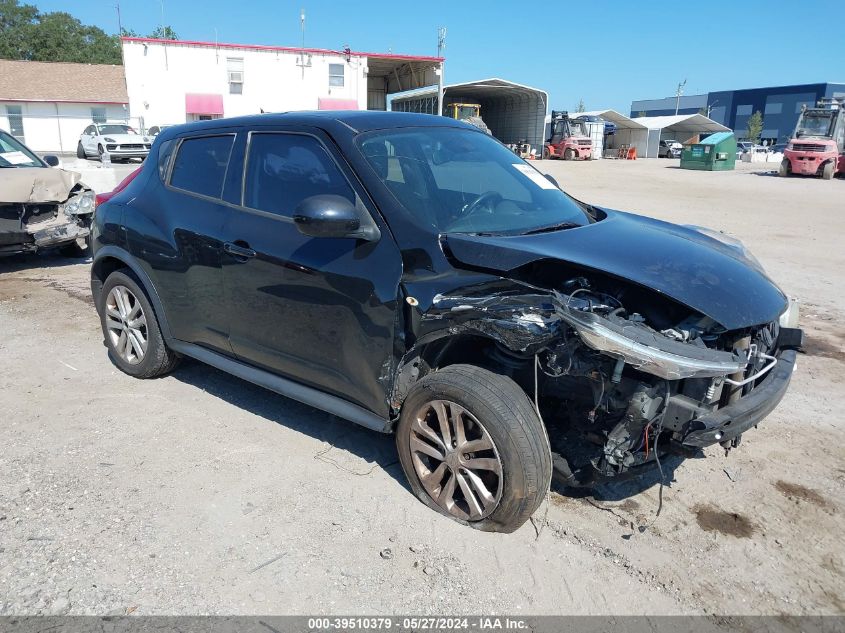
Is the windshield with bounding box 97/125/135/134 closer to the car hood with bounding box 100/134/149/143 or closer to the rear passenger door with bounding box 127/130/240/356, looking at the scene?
the car hood with bounding box 100/134/149/143

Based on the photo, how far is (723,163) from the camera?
3728 cm

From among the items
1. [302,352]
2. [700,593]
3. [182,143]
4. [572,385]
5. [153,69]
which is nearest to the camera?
[700,593]

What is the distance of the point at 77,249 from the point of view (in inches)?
380

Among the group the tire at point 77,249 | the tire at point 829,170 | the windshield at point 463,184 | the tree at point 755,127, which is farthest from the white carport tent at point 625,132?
the windshield at point 463,184

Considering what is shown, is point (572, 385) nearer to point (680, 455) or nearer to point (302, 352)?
point (680, 455)

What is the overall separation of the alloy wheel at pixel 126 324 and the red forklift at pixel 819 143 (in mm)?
32286

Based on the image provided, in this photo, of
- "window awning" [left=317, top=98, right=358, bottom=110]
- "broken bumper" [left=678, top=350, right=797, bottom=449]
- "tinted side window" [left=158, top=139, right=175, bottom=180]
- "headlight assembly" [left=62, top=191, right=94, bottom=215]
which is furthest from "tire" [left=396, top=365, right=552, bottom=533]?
"window awning" [left=317, top=98, right=358, bottom=110]

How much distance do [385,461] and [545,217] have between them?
5.62ft

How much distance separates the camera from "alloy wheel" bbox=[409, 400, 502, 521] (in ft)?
9.91

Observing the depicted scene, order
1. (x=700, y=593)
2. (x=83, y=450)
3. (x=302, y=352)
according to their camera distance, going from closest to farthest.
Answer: (x=700, y=593)
(x=302, y=352)
(x=83, y=450)

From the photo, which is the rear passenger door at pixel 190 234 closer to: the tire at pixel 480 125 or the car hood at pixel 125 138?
→ the tire at pixel 480 125

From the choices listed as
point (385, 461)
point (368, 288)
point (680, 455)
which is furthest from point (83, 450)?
point (680, 455)

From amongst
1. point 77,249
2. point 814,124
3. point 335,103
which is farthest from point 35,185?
point 814,124

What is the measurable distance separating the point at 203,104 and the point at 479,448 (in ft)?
110
